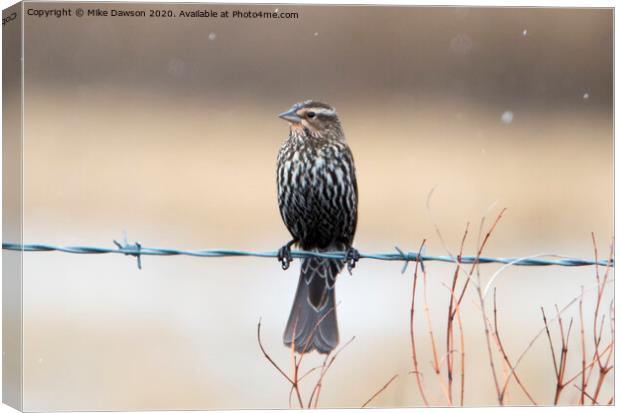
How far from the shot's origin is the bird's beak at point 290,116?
6559 mm

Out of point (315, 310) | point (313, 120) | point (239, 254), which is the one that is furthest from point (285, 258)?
point (239, 254)

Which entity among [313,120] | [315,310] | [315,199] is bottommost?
[315,310]

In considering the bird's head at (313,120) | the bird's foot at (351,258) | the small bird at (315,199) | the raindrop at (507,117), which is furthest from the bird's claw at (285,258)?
the raindrop at (507,117)

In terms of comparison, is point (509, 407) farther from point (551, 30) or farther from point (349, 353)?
point (551, 30)

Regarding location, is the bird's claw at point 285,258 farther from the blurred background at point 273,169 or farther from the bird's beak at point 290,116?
the bird's beak at point 290,116

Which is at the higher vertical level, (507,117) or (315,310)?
(507,117)

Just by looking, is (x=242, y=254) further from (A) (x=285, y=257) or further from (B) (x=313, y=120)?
(B) (x=313, y=120)

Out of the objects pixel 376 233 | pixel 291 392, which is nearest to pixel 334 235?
pixel 376 233

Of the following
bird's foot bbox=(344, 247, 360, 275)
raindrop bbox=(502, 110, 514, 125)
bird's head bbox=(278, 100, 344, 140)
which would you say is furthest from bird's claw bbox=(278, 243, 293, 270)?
raindrop bbox=(502, 110, 514, 125)

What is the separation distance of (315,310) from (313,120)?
109 centimetres

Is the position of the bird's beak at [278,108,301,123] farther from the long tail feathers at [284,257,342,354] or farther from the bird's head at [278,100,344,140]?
the long tail feathers at [284,257,342,354]

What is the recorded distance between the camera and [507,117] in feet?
21.3

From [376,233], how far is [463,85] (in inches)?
48.4

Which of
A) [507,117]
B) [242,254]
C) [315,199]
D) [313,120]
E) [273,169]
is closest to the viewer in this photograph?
[242,254]
